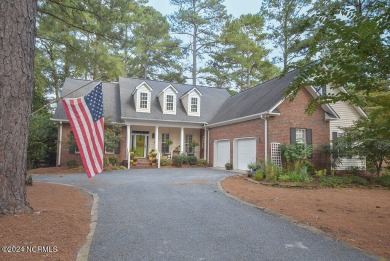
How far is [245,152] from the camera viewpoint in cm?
1572

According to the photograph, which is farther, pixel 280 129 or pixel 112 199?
pixel 280 129

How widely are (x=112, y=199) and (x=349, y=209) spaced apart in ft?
21.0

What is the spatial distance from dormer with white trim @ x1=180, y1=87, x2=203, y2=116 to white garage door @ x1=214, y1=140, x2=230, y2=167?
334 centimetres

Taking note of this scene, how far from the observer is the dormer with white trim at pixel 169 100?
2006cm

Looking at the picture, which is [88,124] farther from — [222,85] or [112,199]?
[222,85]

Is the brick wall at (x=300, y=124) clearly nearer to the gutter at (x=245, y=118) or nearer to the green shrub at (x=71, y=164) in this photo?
the gutter at (x=245, y=118)

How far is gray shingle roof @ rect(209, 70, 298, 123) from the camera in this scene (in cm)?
1432

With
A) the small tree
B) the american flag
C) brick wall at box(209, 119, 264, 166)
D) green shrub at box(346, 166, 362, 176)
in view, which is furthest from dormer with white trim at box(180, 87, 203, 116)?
the american flag

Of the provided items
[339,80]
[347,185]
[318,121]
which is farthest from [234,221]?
[318,121]

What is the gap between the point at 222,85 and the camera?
31062mm

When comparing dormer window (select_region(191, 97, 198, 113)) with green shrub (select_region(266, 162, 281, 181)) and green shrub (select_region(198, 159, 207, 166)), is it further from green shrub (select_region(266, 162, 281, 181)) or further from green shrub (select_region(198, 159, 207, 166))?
green shrub (select_region(266, 162, 281, 181))

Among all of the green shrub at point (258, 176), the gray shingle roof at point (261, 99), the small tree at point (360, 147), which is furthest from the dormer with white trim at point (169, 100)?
the small tree at point (360, 147)

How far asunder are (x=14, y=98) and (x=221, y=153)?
14.5 meters

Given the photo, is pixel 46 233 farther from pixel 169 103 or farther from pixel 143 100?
pixel 169 103
